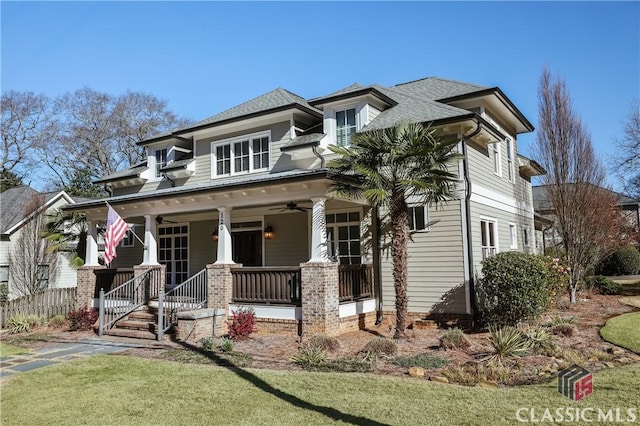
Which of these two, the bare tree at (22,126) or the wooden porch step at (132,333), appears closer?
the wooden porch step at (132,333)

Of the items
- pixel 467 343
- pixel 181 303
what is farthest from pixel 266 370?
pixel 181 303

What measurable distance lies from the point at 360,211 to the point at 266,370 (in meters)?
6.41

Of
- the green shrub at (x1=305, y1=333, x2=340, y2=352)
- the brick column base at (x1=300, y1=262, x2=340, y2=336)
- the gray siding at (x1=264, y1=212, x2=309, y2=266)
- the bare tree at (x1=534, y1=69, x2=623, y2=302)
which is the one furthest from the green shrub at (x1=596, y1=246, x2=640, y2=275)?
the green shrub at (x1=305, y1=333, x2=340, y2=352)

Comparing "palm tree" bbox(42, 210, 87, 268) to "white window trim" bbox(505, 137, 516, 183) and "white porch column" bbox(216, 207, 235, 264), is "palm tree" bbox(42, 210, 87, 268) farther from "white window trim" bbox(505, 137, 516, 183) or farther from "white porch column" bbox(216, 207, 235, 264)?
"white window trim" bbox(505, 137, 516, 183)

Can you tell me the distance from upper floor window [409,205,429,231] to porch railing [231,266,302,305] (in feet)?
11.5

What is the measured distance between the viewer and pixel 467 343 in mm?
9516

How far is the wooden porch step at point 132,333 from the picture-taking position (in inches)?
482

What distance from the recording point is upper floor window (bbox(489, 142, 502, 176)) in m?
15.1

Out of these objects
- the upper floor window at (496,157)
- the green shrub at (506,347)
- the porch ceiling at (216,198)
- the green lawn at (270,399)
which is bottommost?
the green lawn at (270,399)

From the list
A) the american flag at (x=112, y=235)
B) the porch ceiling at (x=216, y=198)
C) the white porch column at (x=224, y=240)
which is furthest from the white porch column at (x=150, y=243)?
the white porch column at (x=224, y=240)

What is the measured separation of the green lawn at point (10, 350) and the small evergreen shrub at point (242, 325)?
15.5 ft

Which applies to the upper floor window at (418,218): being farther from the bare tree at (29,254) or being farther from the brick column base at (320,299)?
the bare tree at (29,254)

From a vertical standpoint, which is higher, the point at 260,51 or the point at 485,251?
the point at 260,51

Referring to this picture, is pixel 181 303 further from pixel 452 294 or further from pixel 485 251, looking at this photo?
pixel 485 251
